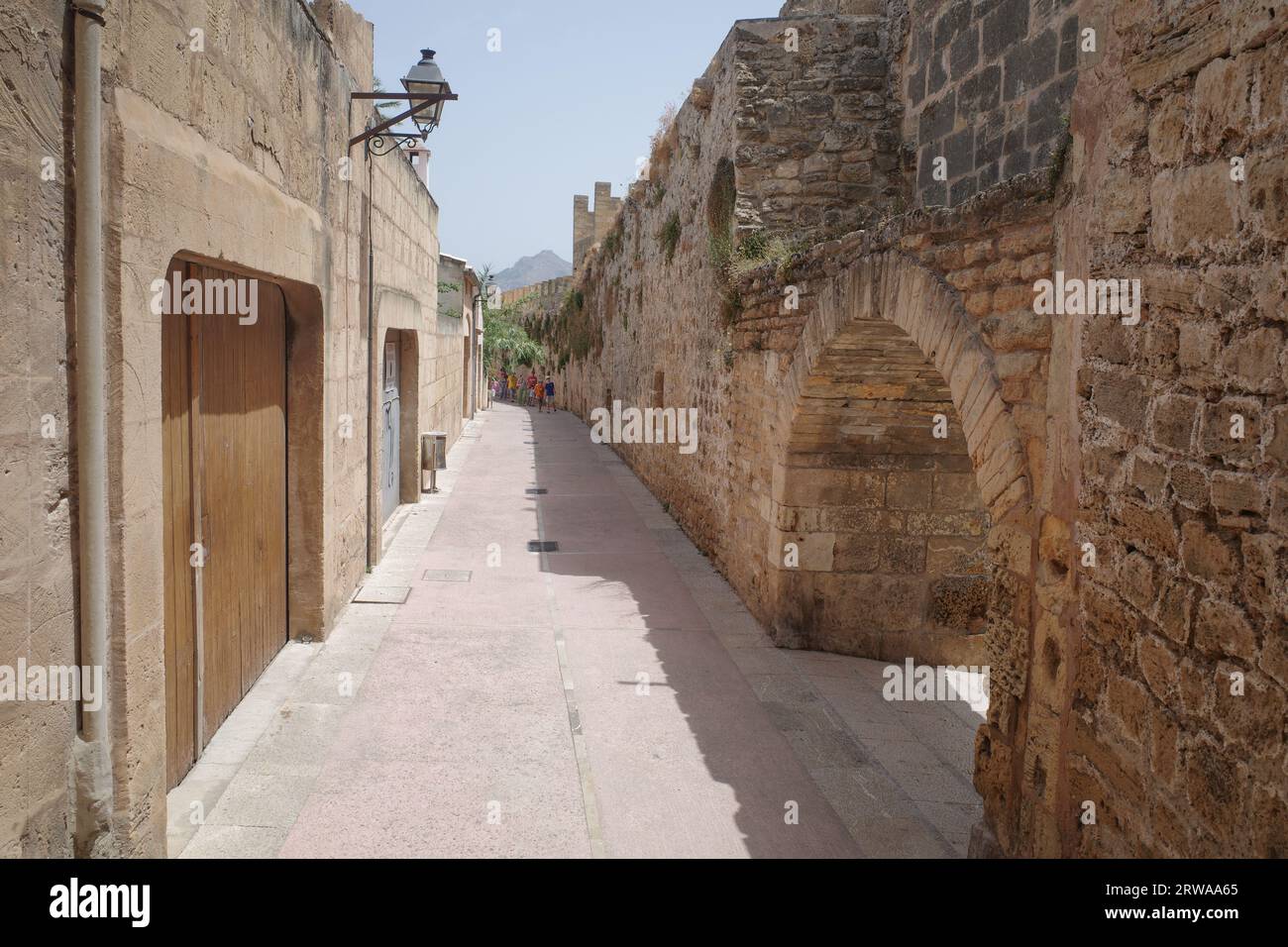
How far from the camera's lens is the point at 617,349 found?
1964 cm

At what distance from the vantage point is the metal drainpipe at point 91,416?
2.96 metres

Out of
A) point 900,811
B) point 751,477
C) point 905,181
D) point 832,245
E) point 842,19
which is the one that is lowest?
point 900,811

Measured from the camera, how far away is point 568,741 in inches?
211

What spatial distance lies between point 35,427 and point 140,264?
83 cm

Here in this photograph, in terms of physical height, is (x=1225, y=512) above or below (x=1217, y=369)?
below

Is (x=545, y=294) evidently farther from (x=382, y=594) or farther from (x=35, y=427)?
(x=35, y=427)

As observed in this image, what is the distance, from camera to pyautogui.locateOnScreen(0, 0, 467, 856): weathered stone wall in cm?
276

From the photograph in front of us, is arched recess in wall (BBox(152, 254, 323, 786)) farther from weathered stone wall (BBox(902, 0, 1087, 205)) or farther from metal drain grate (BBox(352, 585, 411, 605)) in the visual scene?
weathered stone wall (BBox(902, 0, 1087, 205))

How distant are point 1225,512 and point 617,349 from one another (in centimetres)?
1733

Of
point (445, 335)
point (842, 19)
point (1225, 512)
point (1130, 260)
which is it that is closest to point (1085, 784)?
point (1225, 512)

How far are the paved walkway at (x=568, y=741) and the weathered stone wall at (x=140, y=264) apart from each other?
36.4 inches

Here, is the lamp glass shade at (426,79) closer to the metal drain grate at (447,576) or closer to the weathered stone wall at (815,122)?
the weathered stone wall at (815,122)

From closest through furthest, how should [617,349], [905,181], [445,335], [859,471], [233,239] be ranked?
[233,239] → [859,471] → [905,181] → [445,335] → [617,349]

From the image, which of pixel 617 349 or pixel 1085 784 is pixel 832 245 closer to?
pixel 1085 784
